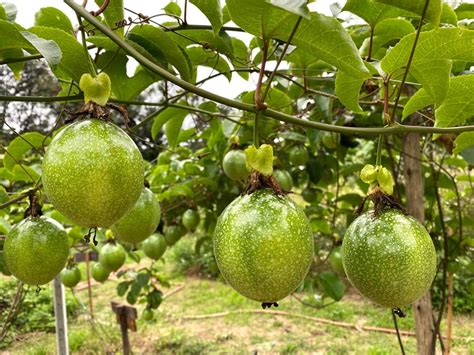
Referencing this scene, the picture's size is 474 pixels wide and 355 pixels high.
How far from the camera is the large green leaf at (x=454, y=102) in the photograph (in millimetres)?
932

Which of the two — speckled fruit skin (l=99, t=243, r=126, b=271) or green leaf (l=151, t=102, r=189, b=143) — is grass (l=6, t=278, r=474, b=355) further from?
green leaf (l=151, t=102, r=189, b=143)

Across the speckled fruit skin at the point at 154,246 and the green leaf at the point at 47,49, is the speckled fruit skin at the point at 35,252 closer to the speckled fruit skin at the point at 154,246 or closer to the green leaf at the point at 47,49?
the green leaf at the point at 47,49

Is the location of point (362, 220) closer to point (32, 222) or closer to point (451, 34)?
point (451, 34)

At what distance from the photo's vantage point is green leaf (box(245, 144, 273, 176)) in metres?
0.77

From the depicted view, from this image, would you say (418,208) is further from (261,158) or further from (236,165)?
(261,158)

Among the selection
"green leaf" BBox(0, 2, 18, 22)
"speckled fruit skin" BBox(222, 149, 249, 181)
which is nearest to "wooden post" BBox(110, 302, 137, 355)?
"speckled fruit skin" BBox(222, 149, 249, 181)

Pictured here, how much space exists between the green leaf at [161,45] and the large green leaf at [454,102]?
0.48 m

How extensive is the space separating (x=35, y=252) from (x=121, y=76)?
0.43 metres

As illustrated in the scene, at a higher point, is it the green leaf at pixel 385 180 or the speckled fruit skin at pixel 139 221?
the green leaf at pixel 385 180

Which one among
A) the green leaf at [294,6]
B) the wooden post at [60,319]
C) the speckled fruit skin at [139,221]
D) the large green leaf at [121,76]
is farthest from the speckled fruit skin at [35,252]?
the wooden post at [60,319]

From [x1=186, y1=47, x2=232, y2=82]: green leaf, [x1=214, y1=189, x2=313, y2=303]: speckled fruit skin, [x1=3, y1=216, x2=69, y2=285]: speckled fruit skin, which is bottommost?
[x1=3, y1=216, x2=69, y2=285]: speckled fruit skin

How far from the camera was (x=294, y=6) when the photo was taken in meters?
0.59

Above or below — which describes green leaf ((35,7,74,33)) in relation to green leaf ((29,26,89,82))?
above

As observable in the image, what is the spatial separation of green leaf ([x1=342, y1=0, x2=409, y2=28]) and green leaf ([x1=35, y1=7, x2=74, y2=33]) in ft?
2.06
